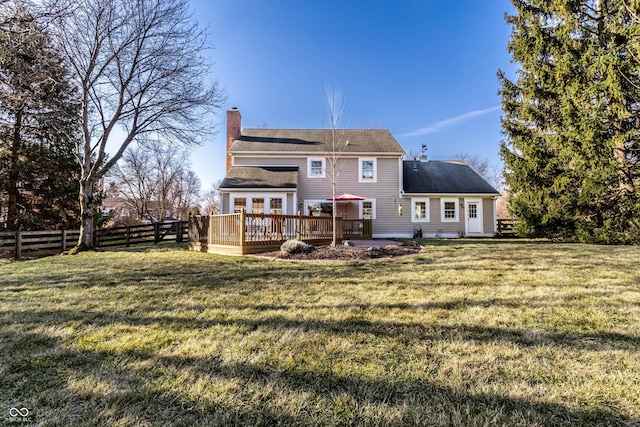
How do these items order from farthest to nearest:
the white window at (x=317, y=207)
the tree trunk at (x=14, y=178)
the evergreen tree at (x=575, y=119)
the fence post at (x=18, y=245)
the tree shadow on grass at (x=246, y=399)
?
the white window at (x=317, y=207) < the tree trunk at (x=14, y=178) < the evergreen tree at (x=575, y=119) < the fence post at (x=18, y=245) < the tree shadow on grass at (x=246, y=399)

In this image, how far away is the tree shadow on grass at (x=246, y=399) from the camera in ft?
5.21

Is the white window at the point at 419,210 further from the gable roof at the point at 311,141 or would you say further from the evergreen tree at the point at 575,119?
the evergreen tree at the point at 575,119

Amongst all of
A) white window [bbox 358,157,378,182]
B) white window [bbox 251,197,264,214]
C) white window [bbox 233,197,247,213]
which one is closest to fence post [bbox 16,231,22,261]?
white window [bbox 233,197,247,213]

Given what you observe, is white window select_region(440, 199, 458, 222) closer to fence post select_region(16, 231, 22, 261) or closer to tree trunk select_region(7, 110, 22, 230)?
fence post select_region(16, 231, 22, 261)

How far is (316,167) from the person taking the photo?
17.3m

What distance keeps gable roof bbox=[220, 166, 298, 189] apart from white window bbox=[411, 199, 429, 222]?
755cm

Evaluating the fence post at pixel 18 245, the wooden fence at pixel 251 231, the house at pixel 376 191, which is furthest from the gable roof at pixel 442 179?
the fence post at pixel 18 245

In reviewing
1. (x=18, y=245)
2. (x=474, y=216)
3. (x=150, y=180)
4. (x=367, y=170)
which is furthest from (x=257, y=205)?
(x=150, y=180)

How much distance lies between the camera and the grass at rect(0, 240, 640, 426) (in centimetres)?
167

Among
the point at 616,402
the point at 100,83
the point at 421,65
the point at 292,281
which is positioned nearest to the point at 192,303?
the point at 292,281

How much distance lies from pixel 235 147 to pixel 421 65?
1247 centimetres

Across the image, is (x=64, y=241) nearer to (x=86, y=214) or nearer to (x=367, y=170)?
(x=86, y=214)

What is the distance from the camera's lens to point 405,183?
59.1 feet

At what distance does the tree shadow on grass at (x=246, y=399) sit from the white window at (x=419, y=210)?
1614 centimetres
